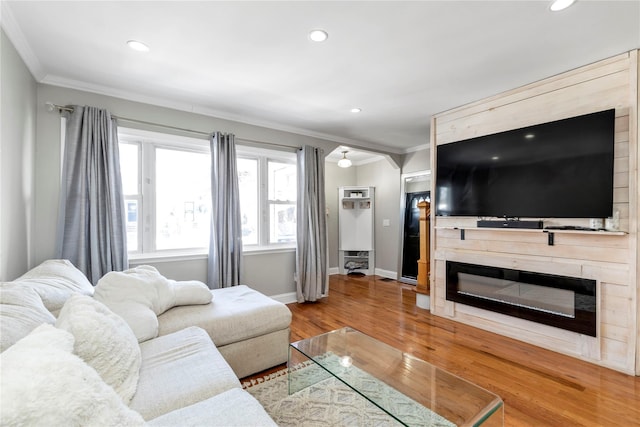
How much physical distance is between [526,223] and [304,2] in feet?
8.80

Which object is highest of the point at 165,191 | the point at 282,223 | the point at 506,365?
the point at 165,191

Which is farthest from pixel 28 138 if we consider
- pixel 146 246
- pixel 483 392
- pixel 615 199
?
pixel 615 199

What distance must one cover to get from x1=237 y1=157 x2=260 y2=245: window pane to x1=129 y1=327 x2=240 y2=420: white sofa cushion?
2.26 metres

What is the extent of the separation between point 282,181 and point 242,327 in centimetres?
257

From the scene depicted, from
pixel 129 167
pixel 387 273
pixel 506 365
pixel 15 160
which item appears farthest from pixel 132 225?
pixel 387 273

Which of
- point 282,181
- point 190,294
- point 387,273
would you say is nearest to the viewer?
point 190,294

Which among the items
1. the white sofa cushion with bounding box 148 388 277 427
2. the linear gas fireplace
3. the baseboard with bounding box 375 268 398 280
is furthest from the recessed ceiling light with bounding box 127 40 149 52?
the baseboard with bounding box 375 268 398 280

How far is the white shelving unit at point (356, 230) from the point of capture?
6.10 meters

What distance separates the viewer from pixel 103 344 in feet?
3.90

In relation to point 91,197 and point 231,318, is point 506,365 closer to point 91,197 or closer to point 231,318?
point 231,318

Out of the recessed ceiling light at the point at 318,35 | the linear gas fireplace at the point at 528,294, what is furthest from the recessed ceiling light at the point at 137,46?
the linear gas fireplace at the point at 528,294

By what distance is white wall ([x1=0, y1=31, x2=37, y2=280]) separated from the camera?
190 cm

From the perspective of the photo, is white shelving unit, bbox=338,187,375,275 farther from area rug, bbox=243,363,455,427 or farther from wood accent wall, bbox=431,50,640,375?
area rug, bbox=243,363,455,427

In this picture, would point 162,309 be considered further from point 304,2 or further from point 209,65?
point 304,2
